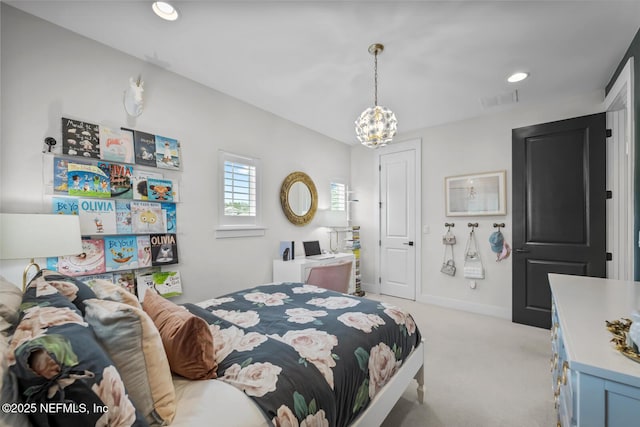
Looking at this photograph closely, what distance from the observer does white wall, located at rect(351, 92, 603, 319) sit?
3.28 metres

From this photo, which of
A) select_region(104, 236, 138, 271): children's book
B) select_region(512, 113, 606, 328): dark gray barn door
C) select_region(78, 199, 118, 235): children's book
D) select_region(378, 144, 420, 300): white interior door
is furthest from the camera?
select_region(378, 144, 420, 300): white interior door

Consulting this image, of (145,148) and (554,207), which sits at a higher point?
(145,148)

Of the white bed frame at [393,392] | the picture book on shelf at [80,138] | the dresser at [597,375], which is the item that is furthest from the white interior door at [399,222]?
the picture book on shelf at [80,138]

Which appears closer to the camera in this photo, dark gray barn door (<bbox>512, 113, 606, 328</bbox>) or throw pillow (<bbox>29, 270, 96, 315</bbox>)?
throw pillow (<bbox>29, 270, 96, 315</bbox>)

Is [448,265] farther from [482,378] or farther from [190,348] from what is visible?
[190,348]

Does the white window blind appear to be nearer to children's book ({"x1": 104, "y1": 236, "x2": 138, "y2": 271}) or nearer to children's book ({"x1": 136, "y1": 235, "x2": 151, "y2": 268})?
children's book ({"x1": 136, "y1": 235, "x2": 151, "y2": 268})

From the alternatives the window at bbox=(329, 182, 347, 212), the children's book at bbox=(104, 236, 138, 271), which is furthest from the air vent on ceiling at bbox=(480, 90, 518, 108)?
the children's book at bbox=(104, 236, 138, 271)

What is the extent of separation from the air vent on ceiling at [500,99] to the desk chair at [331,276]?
2.59 meters

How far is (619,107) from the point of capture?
269 centimetres

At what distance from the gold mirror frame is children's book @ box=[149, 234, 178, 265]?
1.52 m

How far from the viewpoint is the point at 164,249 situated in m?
2.44

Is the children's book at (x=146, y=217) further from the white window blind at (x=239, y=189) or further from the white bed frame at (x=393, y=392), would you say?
the white bed frame at (x=393, y=392)

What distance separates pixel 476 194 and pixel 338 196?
214 centimetres

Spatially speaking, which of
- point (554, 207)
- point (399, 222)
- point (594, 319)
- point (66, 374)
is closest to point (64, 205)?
point (66, 374)
